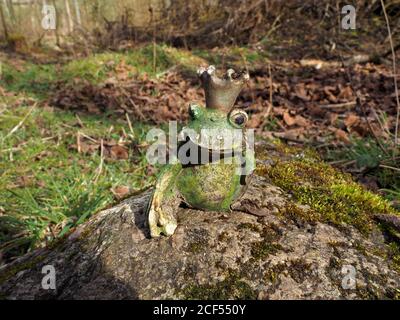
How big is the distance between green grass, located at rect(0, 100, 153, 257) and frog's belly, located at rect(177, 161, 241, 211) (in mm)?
1325

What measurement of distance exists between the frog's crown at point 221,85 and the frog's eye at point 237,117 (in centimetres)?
4

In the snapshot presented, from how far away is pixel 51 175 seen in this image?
351 cm

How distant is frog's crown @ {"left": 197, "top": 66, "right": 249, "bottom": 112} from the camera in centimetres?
147

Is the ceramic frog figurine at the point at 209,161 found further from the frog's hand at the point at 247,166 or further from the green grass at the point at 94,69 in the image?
the green grass at the point at 94,69

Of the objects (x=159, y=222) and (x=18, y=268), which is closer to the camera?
(x=159, y=222)

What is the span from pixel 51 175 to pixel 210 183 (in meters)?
2.40

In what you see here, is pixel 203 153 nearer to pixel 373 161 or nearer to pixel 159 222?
pixel 159 222

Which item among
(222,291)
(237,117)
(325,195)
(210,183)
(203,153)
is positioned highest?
(237,117)

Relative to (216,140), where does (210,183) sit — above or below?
below

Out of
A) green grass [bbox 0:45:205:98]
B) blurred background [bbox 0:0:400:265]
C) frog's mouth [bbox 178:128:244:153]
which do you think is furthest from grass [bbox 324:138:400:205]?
green grass [bbox 0:45:205:98]

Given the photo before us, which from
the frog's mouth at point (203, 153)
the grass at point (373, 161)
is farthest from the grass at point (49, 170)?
the grass at point (373, 161)

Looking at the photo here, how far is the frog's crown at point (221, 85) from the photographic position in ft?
4.83

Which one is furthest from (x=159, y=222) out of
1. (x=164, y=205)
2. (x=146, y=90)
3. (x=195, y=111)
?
(x=146, y=90)

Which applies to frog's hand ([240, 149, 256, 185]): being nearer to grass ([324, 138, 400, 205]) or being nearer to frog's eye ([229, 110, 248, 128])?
frog's eye ([229, 110, 248, 128])
